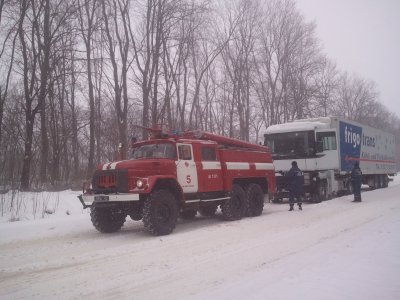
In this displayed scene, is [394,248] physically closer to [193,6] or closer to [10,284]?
[10,284]

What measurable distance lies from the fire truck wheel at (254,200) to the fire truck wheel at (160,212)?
3.79 m

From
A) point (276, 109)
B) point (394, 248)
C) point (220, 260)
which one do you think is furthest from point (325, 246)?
point (276, 109)

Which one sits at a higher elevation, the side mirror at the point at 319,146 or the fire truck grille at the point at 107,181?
the side mirror at the point at 319,146

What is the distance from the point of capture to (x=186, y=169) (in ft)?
38.1

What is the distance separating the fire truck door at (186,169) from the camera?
1139cm

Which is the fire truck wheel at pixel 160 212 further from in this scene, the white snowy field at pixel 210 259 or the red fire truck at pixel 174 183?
the white snowy field at pixel 210 259

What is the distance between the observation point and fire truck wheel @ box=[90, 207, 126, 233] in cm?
1111

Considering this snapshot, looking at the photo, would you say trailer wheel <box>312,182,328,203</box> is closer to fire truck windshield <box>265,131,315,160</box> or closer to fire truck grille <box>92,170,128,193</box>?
fire truck windshield <box>265,131,315,160</box>

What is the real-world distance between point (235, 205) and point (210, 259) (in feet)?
19.3

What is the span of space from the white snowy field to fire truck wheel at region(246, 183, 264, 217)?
1172 mm

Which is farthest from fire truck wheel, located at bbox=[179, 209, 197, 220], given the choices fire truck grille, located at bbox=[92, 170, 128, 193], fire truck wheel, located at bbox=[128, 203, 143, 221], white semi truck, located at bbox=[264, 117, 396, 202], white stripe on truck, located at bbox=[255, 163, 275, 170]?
white semi truck, located at bbox=[264, 117, 396, 202]

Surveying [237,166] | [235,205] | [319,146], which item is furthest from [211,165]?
[319,146]

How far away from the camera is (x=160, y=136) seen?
12141mm

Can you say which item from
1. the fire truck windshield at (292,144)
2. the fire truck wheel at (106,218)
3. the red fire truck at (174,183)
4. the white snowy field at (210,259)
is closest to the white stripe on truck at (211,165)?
the red fire truck at (174,183)
